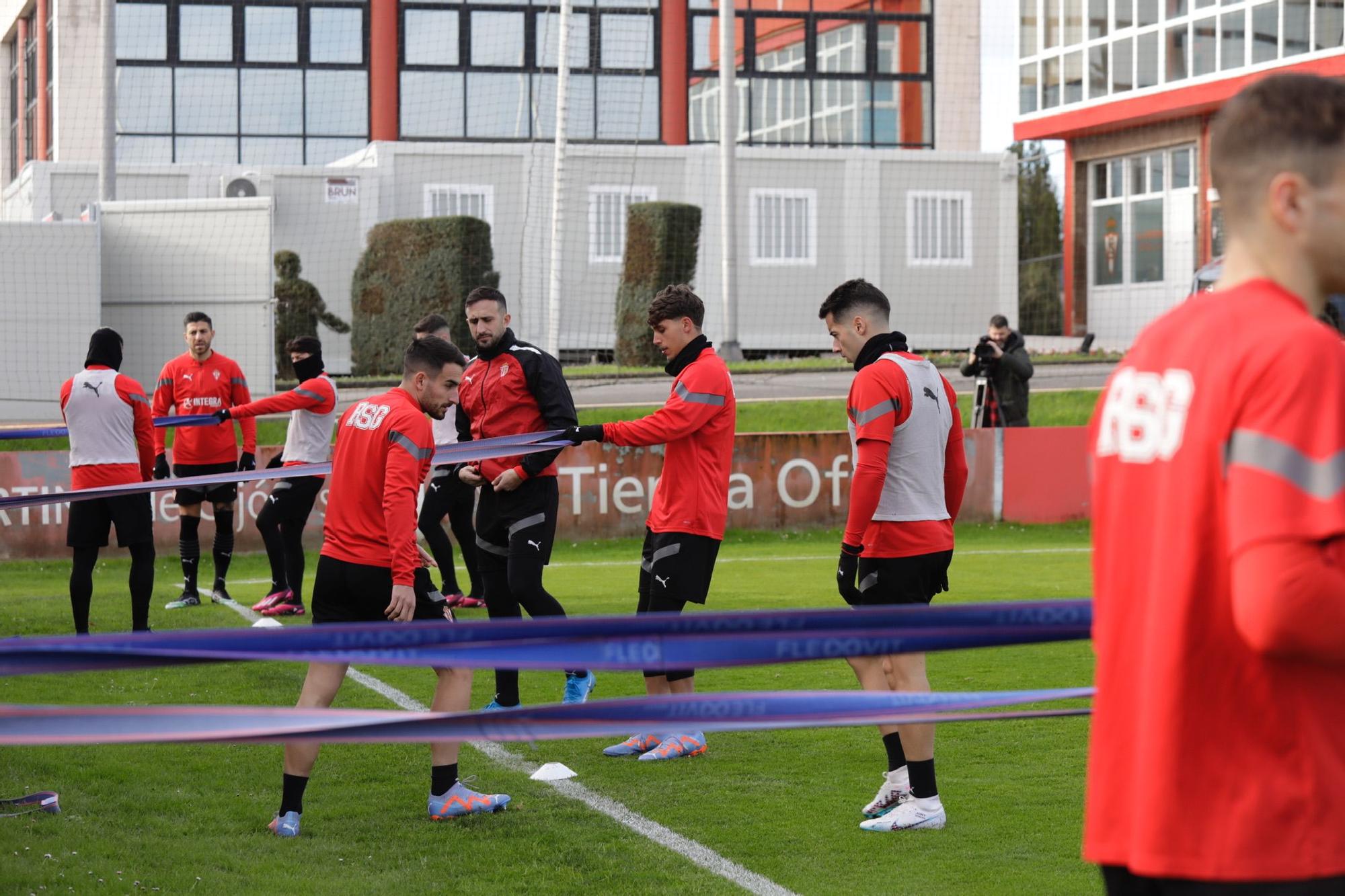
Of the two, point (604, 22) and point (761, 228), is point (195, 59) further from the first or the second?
point (761, 228)

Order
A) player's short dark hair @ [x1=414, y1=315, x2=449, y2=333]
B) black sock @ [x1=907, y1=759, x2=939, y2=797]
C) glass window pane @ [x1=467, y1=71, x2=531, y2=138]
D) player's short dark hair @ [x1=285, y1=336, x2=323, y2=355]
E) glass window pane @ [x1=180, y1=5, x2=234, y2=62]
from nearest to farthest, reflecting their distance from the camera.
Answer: black sock @ [x1=907, y1=759, x2=939, y2=797]
player's short dark hair @ [x1=414, y1=315, x2=449, y2=333]
player's short dark hair @ [x1=285, y1=336, x2=323, y2=355]
glass window pane @ [x1=180, y1=5, x2=234, y2=62]
glass window pane @ [x1=467, y1=71, x2=531, y2=138]

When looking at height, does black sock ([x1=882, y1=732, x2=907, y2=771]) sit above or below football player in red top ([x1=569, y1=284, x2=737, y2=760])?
below

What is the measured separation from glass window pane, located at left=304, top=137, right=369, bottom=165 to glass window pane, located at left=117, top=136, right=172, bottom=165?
3153 mm

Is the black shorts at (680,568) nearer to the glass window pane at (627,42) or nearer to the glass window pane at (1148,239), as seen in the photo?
the glass window pane at (1148,239)

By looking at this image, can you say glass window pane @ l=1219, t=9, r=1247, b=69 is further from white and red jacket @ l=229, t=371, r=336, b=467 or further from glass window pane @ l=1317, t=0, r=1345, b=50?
white and red jacket @ l=229, t=371, r=336, b=467

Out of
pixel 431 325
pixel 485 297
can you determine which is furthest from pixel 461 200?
pixel 485 297

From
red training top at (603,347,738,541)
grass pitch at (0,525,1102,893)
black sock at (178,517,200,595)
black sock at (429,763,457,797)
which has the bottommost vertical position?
grass pitch at (0,525,1102,893)

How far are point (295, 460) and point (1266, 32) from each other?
24.8 metres

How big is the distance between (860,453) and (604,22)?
1375 inches

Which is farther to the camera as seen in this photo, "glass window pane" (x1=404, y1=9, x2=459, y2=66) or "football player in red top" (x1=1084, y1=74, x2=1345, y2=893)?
"glass window pane" (x1=404, y1=9, x2=459, y2=66)

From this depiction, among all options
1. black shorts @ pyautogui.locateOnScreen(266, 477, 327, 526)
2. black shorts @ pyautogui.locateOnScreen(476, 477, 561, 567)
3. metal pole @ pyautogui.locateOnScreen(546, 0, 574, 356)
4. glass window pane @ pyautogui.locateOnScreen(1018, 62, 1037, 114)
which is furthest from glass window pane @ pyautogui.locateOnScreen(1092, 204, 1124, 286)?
black shorts @ pyautogui.locateOnScreen(476, 477, 561, 567)

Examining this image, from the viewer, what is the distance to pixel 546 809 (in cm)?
618

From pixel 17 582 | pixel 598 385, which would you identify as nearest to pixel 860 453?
pixel 17 582

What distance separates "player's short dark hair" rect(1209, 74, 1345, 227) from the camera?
81.7 inches
